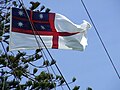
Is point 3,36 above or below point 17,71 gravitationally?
above

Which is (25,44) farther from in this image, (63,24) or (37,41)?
(63,24)

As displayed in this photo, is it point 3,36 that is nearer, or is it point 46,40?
point 46,40

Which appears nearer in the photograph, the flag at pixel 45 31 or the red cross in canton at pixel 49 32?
the flag at pixel 45 31

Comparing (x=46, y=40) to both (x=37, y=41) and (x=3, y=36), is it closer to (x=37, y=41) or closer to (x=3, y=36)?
(x=37, y=41)

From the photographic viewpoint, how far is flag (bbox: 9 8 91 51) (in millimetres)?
7965

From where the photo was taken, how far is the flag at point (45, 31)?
7965 millimetres

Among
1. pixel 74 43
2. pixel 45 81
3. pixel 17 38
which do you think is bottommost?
pixel 45 81

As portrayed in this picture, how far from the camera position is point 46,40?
8367 mm

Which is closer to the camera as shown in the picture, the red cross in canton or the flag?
the flag

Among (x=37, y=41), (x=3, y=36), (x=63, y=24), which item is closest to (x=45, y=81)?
(x=3, y=36)

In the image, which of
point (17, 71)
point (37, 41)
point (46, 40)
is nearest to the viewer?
point (37, 41)

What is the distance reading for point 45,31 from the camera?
851cm

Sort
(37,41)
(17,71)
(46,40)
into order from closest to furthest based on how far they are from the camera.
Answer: (37,41) < (46,40) < (17,71)

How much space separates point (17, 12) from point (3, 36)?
5.51 m
